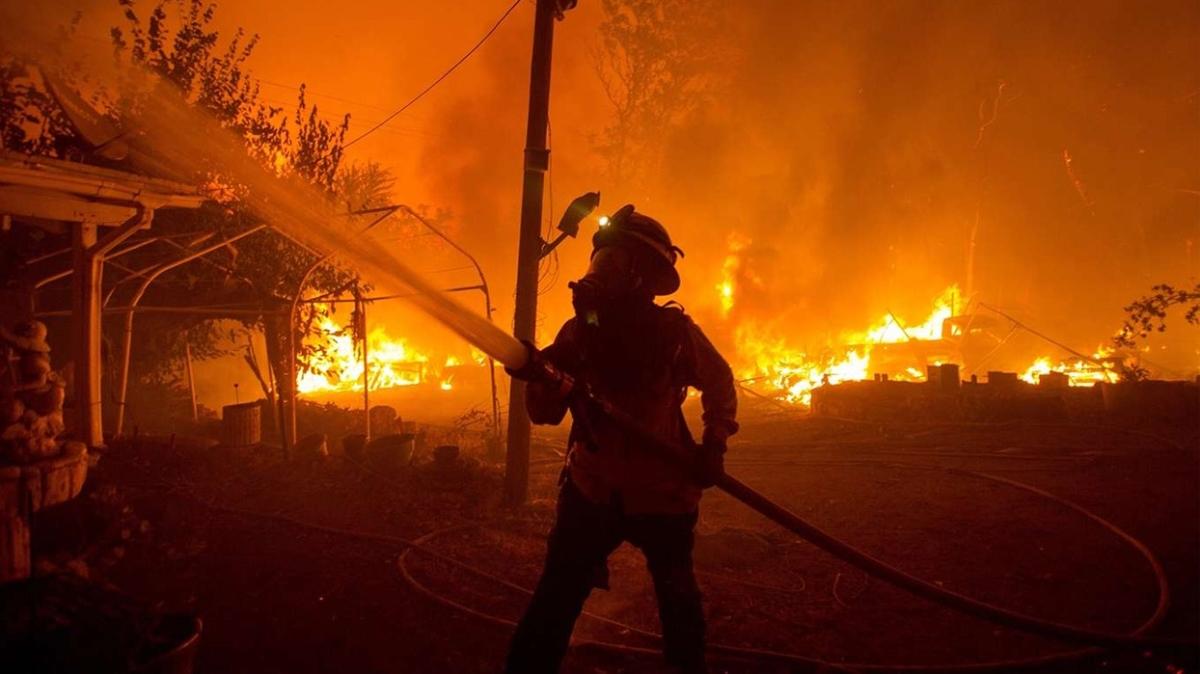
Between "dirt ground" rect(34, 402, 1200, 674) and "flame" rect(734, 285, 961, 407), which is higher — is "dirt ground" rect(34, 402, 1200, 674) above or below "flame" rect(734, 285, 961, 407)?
below

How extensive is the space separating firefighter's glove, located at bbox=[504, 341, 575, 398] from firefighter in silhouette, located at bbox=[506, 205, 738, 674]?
0.04 feet

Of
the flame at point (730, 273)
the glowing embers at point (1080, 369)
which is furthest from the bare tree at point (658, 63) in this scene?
the glowing embers at point (1080, 369)

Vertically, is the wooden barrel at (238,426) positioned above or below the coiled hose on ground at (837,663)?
above

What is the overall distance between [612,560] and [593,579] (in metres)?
3.04

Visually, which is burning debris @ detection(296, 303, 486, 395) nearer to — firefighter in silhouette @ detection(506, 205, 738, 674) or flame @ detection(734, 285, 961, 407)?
flame @ detection(734, 285, 961, 407)

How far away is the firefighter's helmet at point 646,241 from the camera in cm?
345

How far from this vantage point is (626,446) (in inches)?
126

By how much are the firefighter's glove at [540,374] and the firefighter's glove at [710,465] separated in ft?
2.78

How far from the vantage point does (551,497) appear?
816cm

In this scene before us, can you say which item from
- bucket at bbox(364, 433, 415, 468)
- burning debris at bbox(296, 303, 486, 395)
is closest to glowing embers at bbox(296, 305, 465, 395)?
burning debris at bbox(296, 303, 486, 395)

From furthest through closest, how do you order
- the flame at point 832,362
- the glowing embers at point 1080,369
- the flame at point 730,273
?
the flame at point 730,273 < the flame at point 832,362 < the glowing embers at point 1080,369

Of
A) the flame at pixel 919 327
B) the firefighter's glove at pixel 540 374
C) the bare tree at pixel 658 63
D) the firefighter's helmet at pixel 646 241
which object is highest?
the bare tree at pixel 658 63

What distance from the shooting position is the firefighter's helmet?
3.45 meters

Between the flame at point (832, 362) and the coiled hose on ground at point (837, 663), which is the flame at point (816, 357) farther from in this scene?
the coiled hose on ground at point (837, 663)
